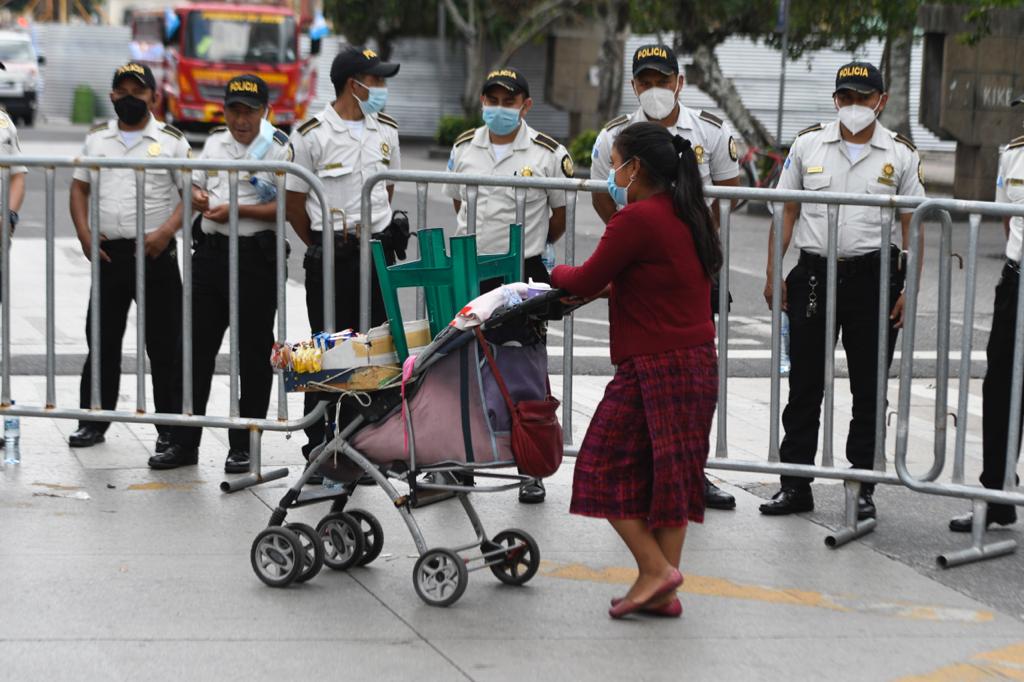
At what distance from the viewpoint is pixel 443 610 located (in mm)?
5426

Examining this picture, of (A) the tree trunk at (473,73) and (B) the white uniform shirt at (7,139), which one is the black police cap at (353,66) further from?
(A) the tree trunk at (473,73)

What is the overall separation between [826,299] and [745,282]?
851cm

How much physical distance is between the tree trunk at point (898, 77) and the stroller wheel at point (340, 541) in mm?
19494

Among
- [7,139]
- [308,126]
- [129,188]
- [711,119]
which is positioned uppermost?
[711,119]

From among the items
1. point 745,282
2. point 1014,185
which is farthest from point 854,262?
point 745,282

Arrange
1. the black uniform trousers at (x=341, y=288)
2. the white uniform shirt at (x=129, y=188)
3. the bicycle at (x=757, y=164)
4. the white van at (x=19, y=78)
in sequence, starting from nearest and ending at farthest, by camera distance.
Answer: the black uniform trousers at (x=341, y=288) → the white uniform shirt at (x=129, y=188) → the bicycle at (x=757, y=164) → the white van at (x=19, y=78)

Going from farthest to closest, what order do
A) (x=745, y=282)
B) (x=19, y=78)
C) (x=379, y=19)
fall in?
(x=19, y=78)
(x=379, y=19)
(x=745, y=282)

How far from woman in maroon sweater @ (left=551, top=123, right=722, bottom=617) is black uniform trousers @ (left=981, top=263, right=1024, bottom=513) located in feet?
5.72

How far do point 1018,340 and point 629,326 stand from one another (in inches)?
66.1

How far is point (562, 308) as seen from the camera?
5469 millimetres

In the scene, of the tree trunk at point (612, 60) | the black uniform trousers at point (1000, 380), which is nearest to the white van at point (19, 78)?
the tree trunk at point (612, 60)

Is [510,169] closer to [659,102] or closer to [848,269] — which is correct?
[659,102]

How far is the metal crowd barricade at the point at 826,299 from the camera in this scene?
6.36 m

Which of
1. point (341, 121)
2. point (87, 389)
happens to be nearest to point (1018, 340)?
point (341, 121)
